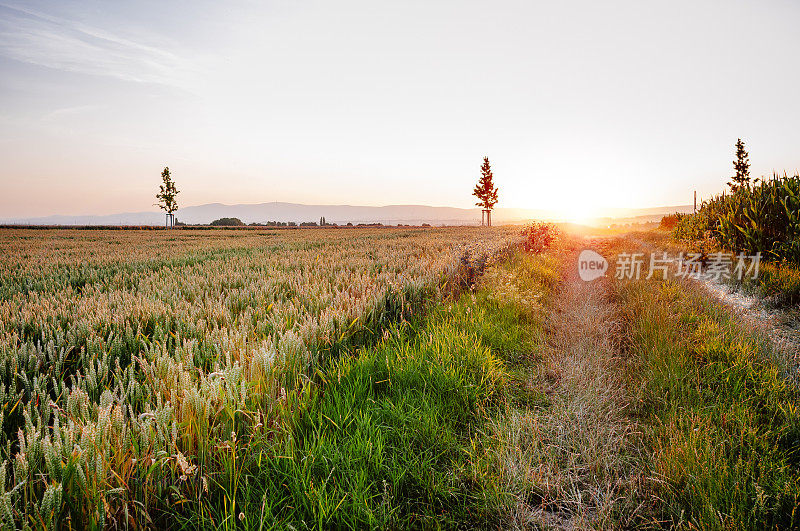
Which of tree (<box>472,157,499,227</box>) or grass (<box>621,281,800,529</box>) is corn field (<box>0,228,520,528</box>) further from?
tree (<box>472,157,499,227</box>)

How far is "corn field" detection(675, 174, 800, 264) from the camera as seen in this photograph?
9.18 meters

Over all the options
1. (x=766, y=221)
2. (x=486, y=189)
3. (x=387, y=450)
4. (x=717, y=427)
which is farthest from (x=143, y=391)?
(x=486, y=189)

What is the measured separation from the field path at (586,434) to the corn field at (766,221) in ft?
27.1

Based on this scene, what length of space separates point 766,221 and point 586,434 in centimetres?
1302

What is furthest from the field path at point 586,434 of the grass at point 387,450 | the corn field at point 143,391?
the corn field at point 143,391

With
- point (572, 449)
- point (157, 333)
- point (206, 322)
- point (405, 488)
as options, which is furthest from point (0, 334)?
point (572, 449)

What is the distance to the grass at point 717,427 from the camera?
1895mm

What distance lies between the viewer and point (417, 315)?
5.03 metres

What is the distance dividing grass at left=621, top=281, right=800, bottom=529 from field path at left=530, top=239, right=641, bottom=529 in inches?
6.8

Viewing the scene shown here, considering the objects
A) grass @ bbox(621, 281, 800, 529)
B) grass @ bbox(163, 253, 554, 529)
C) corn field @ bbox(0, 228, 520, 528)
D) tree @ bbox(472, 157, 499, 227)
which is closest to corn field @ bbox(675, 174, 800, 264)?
grass @ bbox(621, 281, 800, 529)

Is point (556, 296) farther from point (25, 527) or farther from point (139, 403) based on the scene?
point (25, 527)

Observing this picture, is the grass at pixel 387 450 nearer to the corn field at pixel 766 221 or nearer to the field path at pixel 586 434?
the field path at pixel 586 434

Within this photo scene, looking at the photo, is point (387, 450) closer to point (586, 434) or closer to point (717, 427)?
point (586, 434)

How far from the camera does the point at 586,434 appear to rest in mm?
2654
